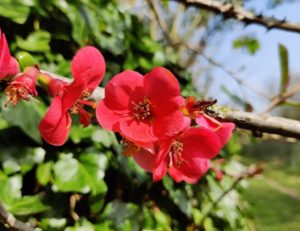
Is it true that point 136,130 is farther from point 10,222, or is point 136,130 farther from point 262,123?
point 10,222

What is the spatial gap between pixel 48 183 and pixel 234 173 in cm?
67

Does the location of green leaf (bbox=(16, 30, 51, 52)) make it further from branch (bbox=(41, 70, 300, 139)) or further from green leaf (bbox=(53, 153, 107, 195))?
branch (bbox=(41, 70, 300, 139))

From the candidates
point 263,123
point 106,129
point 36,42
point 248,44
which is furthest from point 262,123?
point 248,44

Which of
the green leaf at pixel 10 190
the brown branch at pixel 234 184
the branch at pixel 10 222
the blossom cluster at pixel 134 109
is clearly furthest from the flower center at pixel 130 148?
the brown branch at pixel 234 184

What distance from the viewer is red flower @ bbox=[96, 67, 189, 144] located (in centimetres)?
45

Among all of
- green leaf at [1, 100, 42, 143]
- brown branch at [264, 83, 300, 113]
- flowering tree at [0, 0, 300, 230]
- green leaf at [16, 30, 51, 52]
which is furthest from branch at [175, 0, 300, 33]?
green leaf at [1, 100, 42, 143]

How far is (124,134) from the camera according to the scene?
45 centimetres

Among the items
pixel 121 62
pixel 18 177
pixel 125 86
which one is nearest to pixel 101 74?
pixel 125 86

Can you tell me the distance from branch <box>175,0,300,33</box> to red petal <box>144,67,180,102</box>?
0.57 meters

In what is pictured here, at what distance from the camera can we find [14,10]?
2.86 feet

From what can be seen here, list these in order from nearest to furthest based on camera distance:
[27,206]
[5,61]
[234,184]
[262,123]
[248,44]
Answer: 1. [5,61]
2. [262,123]
3. [27,206]
4. [234,184]
5. [248,44]

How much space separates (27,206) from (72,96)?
0.40 m

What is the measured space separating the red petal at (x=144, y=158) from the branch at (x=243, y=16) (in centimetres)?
58

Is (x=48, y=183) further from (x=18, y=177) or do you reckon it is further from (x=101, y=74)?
(x=101, y=74)
